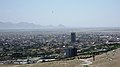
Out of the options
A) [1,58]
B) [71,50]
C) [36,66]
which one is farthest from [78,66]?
[1,58]

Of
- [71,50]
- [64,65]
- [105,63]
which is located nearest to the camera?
[105,63]

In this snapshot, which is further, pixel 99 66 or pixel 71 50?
pixel 71 50

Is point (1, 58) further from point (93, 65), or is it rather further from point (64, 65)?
point (93, 65)

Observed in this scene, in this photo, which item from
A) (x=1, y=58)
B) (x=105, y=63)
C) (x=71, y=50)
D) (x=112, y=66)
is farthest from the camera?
(x=1, y=58)

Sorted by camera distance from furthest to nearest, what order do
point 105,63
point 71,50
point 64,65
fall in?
point 71,50 < point 64,65 < point 105,63

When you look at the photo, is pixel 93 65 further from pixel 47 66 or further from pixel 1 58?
pixel 1 58

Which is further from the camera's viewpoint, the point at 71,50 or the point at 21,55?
the point at 21,55

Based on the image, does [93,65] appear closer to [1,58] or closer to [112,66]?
[112,66]

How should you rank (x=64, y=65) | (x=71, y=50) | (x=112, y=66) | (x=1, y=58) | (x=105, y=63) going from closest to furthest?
(x=112, y=66) < (x=105, y=63) < (x=64, y=65) < (x=71, y=50) < (x=1, y=58)

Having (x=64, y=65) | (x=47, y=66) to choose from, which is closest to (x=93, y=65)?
(x=64, y=65)
